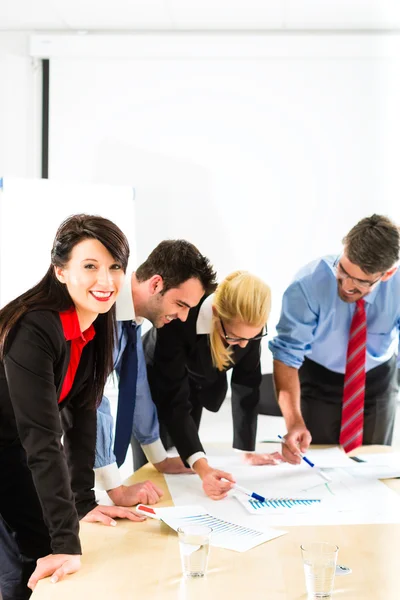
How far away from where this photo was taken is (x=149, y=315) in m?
1.90

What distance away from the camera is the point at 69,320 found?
1.33m

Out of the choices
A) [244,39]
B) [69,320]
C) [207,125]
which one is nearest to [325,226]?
[207,125]

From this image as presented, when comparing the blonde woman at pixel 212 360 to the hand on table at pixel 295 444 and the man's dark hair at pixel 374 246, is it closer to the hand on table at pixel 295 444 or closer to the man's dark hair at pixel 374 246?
the hand on table at pixel 295 444

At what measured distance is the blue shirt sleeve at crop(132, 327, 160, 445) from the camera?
192 cm

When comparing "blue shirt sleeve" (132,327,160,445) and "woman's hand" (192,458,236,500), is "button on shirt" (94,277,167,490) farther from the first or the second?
"woman's hand" (192,458,236,500)

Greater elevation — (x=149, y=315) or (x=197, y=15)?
(x=197, y=15)

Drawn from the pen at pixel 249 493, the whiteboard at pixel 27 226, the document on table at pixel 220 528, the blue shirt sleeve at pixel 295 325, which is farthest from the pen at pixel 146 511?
the whiteboard at pixel 27 226

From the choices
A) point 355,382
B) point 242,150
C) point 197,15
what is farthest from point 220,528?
point 197,15

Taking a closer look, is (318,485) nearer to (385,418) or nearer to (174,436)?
(174,436)

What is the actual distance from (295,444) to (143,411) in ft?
1.40

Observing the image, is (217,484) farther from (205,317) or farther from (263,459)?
(205,317)

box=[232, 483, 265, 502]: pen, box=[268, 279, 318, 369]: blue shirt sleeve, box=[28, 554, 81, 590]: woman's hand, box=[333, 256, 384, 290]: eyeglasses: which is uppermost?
box=[333, 256, 384, 290]: eyeglasses

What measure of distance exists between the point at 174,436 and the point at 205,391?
0.43 metres

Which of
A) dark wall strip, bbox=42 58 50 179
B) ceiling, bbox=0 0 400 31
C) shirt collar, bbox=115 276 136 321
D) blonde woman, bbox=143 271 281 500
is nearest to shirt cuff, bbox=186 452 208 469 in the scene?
blonde woman, bbox=143 271 281 500
